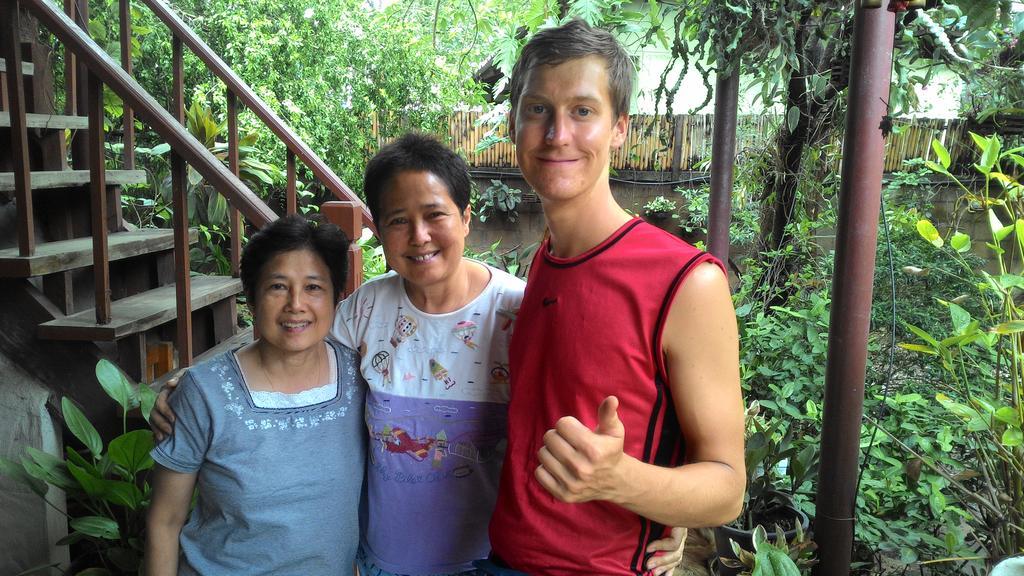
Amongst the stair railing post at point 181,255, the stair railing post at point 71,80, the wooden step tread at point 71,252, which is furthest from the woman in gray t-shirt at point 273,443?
the stair railing post at point 71,80

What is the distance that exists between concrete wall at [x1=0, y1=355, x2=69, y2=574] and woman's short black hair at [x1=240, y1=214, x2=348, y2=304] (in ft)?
4.33

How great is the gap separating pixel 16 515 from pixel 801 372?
3.09 meters

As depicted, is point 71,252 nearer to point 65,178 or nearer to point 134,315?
point 134,315

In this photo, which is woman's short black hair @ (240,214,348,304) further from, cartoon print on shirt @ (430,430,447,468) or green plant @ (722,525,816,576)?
green plant @ (722,525,816,576)

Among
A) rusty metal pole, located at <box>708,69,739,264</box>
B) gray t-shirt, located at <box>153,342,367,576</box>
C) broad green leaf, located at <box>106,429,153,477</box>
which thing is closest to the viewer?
gray t-shirt, located at <box>153,342,367,576</box>

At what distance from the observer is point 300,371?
1.40 metres

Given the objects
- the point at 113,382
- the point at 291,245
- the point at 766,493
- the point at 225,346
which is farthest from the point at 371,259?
the point at 291,245

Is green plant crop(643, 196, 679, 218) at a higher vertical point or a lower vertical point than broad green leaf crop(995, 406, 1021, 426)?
higher

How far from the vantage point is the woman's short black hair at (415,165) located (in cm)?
133

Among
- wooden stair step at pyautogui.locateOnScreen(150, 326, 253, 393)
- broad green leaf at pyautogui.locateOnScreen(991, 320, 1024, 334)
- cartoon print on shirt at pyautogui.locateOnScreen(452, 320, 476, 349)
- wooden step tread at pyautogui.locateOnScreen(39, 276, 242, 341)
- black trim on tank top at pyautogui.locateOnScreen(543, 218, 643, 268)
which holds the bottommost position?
wooden stair step at pyautogui.locateOnScreen(150, 326, 253, 393)

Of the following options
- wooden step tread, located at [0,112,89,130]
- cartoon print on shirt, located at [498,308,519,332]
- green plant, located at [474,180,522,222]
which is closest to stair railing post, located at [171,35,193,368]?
wooden step tread, located at [0,112,89,130]

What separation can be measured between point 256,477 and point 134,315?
1339mm

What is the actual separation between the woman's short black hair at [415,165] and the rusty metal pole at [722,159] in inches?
58.6

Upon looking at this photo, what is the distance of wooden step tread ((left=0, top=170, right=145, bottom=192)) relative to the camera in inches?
94.6
